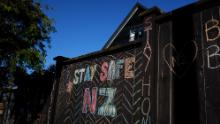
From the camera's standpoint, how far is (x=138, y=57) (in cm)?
469

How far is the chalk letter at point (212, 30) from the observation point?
11.2 feet

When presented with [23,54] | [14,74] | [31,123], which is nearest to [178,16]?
[31,123]

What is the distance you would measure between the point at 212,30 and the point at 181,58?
0.63 meters

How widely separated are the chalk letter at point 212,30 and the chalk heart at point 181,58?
24 cm

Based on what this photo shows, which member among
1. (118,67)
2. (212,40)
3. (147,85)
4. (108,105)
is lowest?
(108,105)

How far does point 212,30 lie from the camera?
3498 millimetres

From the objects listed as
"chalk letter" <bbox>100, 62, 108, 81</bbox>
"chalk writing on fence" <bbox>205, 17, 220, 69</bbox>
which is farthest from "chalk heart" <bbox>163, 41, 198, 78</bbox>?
"chalk letter" <bbox>100, 62, 108, 81</bbox>

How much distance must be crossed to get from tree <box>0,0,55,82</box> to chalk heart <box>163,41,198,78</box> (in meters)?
7.88

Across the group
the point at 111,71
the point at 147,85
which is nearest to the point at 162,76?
the point at 147,85

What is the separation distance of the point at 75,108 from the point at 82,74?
35.5 inches

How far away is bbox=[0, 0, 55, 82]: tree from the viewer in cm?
1048

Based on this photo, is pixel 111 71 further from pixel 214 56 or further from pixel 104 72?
pixel 214 56

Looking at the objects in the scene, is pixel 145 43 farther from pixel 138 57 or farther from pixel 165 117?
pixel 165 117

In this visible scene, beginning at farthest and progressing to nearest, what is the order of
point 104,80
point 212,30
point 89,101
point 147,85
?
point 89,101
point 104,80
point 147,85
point 212,30
